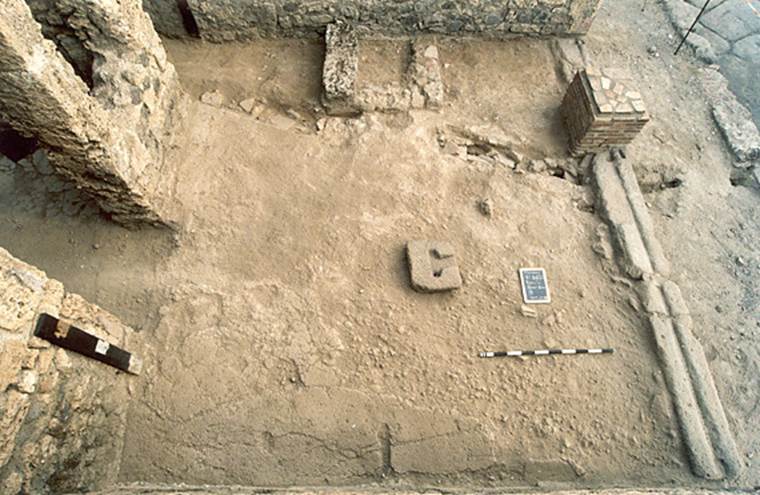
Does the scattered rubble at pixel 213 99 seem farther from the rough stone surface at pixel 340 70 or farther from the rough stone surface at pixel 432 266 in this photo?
the rough stone surface at pixel 432 266

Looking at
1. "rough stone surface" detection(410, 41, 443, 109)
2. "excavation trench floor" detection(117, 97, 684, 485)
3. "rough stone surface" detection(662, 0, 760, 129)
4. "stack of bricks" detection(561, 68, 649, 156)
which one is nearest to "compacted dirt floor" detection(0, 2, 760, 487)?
"excavation trench floor" detection(117, 97, 684, 485)

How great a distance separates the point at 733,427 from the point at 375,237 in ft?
9.71

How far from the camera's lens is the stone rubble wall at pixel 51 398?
214 cm

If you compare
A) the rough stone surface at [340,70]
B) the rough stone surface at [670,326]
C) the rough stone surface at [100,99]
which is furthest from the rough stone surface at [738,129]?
the rough stone surface at [100,99]

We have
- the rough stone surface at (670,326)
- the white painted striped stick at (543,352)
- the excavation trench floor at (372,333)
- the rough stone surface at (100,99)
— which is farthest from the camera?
the white painted striped stick at (543,352)

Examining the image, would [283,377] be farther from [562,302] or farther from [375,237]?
[562,302]

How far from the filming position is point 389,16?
5.12 m

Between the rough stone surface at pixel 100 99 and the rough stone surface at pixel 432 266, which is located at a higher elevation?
the rough stone surface at pixel 100 99

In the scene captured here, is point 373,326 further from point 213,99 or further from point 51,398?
point 213,99

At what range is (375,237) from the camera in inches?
158

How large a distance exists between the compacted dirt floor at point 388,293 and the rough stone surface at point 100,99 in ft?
1.22

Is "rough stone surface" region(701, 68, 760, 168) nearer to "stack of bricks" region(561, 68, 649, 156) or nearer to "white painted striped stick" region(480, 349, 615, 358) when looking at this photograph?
"stack of bricks" region(561, 68, 649, 156)

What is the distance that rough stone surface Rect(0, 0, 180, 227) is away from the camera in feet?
8.71

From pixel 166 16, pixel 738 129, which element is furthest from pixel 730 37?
pixel 166 16
